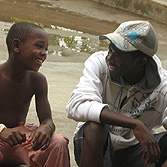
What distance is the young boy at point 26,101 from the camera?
3096mm

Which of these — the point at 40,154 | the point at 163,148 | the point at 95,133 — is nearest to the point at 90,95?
the point at 95,133

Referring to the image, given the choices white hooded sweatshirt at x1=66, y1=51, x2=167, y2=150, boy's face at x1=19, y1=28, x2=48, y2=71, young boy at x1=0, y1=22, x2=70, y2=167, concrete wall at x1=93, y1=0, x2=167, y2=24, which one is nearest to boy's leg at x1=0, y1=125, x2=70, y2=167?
young boy at x1=0, y1=22, x2=70, y2=167

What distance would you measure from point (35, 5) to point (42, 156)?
11.9m

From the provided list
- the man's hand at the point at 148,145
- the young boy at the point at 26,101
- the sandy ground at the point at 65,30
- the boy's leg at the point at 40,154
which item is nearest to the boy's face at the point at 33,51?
the young boy at the point at 26,101

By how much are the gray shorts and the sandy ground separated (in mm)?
A: 480

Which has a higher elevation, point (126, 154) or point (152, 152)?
point (152, 152)

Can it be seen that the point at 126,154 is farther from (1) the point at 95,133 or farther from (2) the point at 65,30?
(2) the point at 65,30

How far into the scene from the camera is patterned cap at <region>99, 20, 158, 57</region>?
3199 mm

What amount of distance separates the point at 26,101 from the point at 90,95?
46 centimetres

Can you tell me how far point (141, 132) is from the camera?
10.0ft

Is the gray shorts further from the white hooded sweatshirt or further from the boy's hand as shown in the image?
the boy's hand

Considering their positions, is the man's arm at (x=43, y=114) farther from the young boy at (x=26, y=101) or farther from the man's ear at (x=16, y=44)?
the man's ear at (x=16, y=44)

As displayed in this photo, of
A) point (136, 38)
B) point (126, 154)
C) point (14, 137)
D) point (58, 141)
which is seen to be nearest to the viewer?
point (14, 137)

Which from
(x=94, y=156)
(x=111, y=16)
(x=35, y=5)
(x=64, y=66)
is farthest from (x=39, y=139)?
(x=111, y=16)
